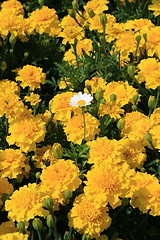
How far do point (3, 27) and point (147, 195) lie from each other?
1646 millimetres

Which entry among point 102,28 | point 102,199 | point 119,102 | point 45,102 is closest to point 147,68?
point 119,102

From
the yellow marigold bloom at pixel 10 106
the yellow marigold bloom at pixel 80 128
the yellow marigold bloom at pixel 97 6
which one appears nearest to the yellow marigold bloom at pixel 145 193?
the yellow marigold bloom at pixel 80 128

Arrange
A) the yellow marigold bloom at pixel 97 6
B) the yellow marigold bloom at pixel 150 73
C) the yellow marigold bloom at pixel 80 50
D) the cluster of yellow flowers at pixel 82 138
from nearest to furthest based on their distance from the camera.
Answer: the cluster of yellow flowers at pixel 82 138
the yellow marigold bloom at pixel 150 73
the yellow marigold bloom at pixel 80 50
the yellow marigold bloom at pixel 97 6

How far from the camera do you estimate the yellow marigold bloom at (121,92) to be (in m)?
2.48

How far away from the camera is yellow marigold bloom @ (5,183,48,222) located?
1.86 metres

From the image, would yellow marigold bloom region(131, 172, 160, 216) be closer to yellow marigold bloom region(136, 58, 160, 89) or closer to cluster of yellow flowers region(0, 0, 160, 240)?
cluster of yellow flowers region(0, 0, 160, 240)

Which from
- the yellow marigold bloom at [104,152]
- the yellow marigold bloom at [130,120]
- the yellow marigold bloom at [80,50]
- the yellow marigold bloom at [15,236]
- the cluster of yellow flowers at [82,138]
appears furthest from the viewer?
the yellow marigold bloom at [80,50]

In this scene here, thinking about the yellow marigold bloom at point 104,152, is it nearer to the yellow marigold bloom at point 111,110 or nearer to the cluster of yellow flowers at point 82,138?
the cluster of yellow flowers at point 82,138

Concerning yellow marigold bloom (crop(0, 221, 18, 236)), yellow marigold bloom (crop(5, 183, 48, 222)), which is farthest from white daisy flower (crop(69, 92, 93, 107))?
yellow marigold bloom (crop(0, 221, 18, 236))

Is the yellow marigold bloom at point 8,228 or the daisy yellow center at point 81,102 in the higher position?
the daisy yellow center at point 81,102

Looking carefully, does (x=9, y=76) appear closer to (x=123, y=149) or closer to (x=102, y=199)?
(x=123, y=149)

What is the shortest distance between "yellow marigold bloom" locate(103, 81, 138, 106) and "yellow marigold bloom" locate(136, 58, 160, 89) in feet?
0.28

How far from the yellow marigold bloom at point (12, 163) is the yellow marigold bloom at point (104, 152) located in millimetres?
334

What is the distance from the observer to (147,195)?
1.91 meters
